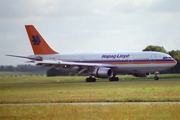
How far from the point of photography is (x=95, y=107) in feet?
79.0

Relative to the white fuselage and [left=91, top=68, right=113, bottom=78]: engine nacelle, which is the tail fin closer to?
the white fuselage

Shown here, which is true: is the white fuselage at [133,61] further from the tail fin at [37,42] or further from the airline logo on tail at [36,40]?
the airline logo on tail at [36,40]

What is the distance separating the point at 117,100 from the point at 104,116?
8.37m

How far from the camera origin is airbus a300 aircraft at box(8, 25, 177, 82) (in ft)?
190

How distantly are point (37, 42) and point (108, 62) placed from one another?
13964 mm

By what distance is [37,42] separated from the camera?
69750 mm

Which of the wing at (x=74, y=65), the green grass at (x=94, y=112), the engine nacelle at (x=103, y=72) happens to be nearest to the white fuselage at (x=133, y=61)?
the wing at (x=74, y=65)

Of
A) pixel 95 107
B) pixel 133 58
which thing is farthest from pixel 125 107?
pixel 133 58

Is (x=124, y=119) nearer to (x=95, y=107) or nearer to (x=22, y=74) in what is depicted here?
(x=95, y=107)

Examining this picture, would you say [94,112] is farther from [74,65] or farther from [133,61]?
[74,65]

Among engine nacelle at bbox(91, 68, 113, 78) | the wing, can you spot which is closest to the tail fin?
the wing

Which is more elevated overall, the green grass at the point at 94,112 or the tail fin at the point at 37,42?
the tail fin at the point at 37,42

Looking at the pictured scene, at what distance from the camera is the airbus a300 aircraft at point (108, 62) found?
5794 cm

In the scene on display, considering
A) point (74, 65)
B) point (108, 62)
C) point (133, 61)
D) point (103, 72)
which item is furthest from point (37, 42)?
point (133, 61)
